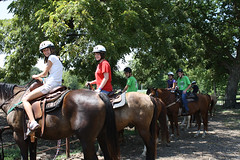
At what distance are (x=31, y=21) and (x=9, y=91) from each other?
5530mm

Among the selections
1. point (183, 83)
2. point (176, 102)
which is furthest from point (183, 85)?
point (176, 102)

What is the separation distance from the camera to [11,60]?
1050 centimetres

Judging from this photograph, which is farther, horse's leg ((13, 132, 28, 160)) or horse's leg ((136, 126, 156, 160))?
horse's leg ((136, 126, 156, 160))

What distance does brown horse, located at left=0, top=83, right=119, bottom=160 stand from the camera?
4.15m

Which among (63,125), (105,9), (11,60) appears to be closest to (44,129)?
(63,125)

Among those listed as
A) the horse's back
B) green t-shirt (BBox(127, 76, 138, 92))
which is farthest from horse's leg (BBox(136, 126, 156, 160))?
green t-shirt (BBox(127, 76, 138, 92))

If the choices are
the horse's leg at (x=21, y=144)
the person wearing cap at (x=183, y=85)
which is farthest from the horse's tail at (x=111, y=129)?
the person wearing cap at (x=183, y=85)

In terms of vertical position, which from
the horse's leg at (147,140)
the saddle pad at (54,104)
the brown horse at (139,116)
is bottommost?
the horse's leg at (147,140)

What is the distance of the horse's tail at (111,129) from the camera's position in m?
4.37

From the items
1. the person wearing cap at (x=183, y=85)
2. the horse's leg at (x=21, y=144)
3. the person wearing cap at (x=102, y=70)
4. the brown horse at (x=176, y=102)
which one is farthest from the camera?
the person wearing cap at (x=183, y=85)

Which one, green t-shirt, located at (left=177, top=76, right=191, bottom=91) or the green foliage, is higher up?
the green foliage

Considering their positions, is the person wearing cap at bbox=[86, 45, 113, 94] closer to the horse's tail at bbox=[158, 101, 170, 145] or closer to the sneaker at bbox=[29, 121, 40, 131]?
the sneaker at bbox=[29, 121, 40, 131]

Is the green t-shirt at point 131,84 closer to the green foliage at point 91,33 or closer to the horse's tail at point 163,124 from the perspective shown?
the green foliage at point 91,33

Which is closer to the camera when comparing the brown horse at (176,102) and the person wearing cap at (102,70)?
the person wearing cap at (102,70)
